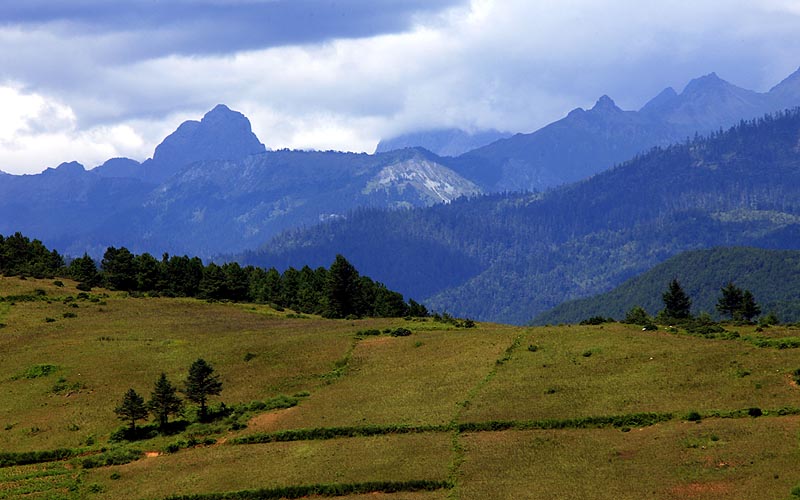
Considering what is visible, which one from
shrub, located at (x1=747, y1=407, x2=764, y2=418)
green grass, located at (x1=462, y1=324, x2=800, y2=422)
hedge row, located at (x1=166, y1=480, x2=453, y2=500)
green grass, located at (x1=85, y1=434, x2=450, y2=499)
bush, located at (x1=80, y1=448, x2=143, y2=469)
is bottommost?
hedge row, located at (x1=166, y1=480, x2=453, y2=500)

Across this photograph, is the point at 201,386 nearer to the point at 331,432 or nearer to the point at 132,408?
the point at 132,408

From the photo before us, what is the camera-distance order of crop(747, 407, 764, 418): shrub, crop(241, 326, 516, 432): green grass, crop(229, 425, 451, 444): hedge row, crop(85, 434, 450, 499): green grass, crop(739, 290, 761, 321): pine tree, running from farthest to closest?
crop(739, 290, 761, 321): pine tree
crop(241, 326, 516, 432): green grass
crop(229, 425, 451, 444): hedge row
crop(747, 407, 764, 418): shrub
crop(85, 434, 450, 499): green grass

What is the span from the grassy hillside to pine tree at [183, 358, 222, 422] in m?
2.24

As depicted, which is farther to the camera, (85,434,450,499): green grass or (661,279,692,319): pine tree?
(661,279,692,319): pine tree

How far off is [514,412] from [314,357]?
126ft

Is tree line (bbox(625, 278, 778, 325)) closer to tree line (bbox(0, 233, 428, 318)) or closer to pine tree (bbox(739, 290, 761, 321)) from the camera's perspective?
pine tree (bbox(739, 290, 761, 321))

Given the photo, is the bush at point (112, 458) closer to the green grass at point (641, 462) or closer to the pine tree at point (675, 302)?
the green grass at point (641, 462)

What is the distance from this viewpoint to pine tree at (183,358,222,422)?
4082 inches

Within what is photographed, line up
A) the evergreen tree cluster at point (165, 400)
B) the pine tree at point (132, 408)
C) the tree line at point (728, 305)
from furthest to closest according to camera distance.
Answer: the tree line at point (728, 305)
the evergreen tree cluster at point (165, 400)
the pine tree at point (132, 408)

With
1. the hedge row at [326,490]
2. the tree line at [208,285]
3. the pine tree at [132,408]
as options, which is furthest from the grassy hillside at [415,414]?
the tree line at [208,285]

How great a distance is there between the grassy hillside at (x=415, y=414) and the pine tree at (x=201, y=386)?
7.34ft

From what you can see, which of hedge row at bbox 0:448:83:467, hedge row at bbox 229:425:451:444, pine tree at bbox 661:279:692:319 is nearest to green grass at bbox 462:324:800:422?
hedge row at bbox 229:425:451:444

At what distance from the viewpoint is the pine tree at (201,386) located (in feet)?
340

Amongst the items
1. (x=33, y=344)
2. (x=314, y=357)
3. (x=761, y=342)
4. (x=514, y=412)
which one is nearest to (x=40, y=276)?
(x=33, y=344)
